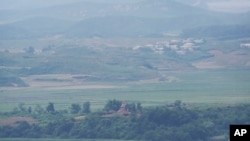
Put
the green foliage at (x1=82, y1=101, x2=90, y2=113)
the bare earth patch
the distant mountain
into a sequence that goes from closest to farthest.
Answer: the bare earth patch → the green foliage at (x1=82, y1=101, x2=90, y2=113) → the distant mountain

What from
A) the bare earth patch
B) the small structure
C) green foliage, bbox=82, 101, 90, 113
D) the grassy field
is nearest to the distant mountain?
the grassy field

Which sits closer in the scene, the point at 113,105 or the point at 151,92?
the point at 113,105

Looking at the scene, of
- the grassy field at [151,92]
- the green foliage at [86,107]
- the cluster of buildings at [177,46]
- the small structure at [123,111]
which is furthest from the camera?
the cluster of buildings at [177,46]

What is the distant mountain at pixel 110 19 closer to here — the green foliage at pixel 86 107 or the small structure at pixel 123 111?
the green foliage at pixel 86 107

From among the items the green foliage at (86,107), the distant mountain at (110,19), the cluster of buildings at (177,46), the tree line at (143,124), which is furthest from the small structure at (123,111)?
the distant mountain at (110,19)

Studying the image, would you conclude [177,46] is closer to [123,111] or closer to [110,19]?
[110,19]

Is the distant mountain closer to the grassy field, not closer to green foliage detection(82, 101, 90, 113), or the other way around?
the grassy field

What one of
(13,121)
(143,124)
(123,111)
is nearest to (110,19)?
(123,111)
